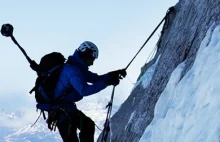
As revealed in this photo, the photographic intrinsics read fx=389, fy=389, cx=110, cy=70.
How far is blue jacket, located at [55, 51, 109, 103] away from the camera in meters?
9.81

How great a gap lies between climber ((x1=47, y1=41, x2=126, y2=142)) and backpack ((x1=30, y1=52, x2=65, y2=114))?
164 mm

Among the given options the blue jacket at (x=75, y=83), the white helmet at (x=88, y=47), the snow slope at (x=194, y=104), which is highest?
the white helmet at (x=88, y=47)

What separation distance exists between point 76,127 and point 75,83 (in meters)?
1.52

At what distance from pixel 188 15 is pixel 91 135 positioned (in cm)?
450

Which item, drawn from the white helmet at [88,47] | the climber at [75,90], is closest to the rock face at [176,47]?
the climber at [75,90]

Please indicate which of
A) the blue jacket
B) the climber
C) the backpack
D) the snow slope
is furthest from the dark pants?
the snow slope

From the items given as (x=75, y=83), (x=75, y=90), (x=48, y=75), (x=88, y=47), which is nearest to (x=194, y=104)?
(x=75, y=83)

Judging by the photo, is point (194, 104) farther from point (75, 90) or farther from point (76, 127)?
point (76, 127)

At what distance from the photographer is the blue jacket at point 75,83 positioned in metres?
9.81

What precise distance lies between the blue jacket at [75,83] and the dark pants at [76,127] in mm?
488

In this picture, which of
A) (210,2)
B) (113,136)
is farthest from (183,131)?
(113,136)

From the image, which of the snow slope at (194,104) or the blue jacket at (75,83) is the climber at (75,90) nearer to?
the blue jacket at (75,83)

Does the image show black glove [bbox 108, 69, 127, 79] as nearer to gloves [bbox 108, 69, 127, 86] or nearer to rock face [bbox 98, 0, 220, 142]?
gloves [bbox 108, 69, 127, 86]

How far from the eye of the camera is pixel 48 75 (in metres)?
10.5
